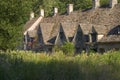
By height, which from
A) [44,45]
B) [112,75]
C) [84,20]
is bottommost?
[44,45]

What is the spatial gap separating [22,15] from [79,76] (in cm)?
3461

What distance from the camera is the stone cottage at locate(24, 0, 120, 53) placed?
47.4 meters

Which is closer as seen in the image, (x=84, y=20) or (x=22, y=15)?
(x=22, y=15)

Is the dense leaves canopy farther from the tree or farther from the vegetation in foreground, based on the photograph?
the vegetation in foreground

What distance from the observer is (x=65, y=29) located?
173 feet

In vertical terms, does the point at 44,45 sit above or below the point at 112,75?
below

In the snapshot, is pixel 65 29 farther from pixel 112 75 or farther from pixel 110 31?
pixel 112 75

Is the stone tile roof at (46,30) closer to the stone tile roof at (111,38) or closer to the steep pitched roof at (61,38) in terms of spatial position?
the steep pitched roof at (61,38)

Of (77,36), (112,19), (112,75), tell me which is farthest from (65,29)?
(112,75)

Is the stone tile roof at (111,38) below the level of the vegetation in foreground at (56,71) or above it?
below

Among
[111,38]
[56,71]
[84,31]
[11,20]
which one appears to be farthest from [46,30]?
[56,71]

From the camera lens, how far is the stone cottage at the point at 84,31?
47.4 m

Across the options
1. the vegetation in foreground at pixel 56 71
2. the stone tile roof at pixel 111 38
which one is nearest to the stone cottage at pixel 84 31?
the stone tile roof at pixel 111 38

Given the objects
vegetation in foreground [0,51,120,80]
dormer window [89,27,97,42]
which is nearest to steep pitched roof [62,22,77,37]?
dormer window [89,27,97,42]
